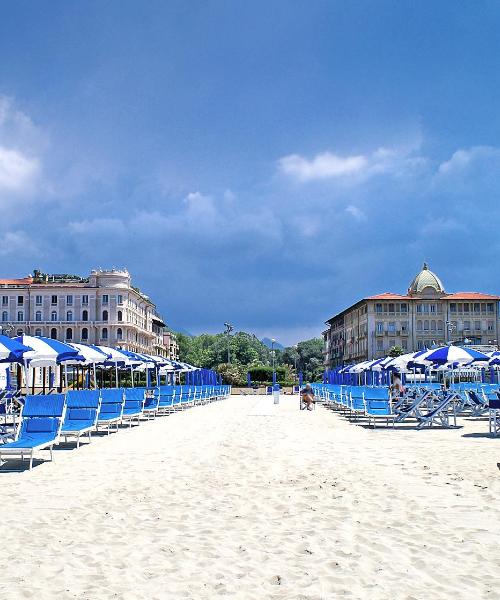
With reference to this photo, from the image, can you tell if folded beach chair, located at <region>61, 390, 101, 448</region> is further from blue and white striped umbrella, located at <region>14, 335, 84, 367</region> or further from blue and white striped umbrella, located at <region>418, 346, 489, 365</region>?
blue and white striped umbrella, located at <region>418, 346, 489, 365</region>

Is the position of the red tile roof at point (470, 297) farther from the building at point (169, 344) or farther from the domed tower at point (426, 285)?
the building at point (169, 344)

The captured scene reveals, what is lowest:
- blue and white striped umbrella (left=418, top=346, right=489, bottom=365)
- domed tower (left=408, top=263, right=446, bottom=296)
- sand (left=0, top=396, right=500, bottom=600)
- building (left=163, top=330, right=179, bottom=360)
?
sand (left=0, top=396, right=500, bottom=600)

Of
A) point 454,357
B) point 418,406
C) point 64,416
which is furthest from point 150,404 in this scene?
point 64,416

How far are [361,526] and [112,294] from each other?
3287 inches

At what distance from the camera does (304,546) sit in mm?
5484

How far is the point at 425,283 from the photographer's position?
87.4 metres

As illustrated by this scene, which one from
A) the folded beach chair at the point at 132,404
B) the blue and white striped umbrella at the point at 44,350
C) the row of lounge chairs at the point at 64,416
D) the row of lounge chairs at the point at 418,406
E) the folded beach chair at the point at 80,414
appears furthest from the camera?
the folded beach chair at the point at 132,404

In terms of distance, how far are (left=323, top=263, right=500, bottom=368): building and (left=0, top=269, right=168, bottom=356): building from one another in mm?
32962

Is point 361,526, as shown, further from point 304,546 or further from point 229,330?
point 229,330

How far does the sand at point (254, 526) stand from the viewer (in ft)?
14.9

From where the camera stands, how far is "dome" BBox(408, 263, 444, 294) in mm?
86562

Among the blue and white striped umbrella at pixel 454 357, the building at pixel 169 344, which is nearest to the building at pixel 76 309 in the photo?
the building at pixel 169 344

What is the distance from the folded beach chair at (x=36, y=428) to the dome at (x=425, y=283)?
7855cm

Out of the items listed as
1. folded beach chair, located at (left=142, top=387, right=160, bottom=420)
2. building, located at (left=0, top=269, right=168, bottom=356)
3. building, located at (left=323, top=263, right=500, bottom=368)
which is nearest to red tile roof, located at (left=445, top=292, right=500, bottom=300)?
building, located at (left=323, top=263, right=500, bottom=368)
